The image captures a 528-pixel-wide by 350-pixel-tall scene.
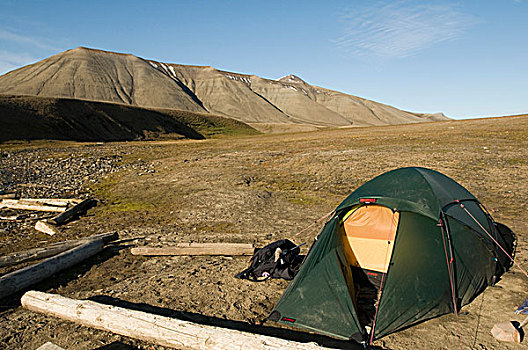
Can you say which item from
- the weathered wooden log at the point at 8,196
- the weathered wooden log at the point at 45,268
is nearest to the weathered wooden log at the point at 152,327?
the weathered wooden log at the point at 45,268

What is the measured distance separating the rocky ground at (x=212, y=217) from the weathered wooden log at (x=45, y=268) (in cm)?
24

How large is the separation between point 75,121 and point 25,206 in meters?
47.9

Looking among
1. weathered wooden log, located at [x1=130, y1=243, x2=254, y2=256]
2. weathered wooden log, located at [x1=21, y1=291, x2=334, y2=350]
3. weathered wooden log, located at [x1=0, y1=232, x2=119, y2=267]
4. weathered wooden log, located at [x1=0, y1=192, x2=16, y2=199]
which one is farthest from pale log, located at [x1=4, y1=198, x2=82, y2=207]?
weathered wooden log, located at [x1=21, y1=291, x2=334, y2=350]

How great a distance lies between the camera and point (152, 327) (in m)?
4.73

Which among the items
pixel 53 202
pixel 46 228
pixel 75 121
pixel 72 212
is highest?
pixel 75 121

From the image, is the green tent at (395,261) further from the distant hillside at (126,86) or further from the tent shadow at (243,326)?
the distant hillside at (126,86)

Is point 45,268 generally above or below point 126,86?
below

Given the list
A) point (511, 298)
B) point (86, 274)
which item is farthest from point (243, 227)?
point (511, 298)

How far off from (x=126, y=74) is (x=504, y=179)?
7126 inches

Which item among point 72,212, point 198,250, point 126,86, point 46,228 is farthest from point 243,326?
point 126,86

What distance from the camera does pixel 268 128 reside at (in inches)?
4749

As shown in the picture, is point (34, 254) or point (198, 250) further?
point (198, 250)

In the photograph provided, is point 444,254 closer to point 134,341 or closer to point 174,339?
point 174,339

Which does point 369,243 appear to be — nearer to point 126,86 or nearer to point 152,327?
point 152,327
